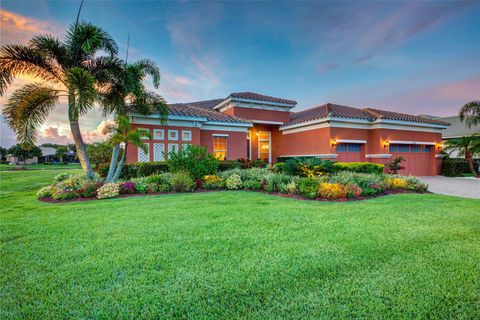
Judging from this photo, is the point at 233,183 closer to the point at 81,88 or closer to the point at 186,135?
the point at 186,135

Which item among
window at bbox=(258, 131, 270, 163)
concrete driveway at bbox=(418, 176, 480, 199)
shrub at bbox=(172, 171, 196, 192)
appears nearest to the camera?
concrete driveway at bbox=(418, 176, 480, 199)

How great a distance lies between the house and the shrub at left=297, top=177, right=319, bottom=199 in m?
7.51

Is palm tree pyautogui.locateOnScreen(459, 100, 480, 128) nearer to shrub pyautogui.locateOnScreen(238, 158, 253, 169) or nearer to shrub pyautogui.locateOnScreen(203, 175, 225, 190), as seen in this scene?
shrub pyautogui.locateOnScreen(238, 158, 253, 169)

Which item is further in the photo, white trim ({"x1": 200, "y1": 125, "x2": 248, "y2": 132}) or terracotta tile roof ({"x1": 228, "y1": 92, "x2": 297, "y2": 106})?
terracotta tile roof ({"x1": 228, "y1": 92, "x2": 297, "y2": 106})

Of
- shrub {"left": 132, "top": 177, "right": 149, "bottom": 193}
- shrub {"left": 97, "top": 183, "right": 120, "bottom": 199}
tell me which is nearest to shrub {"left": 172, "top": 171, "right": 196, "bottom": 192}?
shrub {"left": 132, "top": 177, "right": 149, "bottom": 193}

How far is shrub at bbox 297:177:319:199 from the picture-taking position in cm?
757

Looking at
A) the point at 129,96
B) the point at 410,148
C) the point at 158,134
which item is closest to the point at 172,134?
the point at 158,134

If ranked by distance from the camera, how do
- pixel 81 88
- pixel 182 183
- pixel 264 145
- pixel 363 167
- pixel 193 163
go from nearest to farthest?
pixel 81 88 → pixel 182 183 → pixel 193 163 → pixel 363 167 → pixel 264 145

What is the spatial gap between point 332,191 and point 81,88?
10280mm

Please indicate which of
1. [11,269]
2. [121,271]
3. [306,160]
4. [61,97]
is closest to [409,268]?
[121,271]

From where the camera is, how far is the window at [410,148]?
16375mm

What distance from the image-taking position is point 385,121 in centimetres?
1527

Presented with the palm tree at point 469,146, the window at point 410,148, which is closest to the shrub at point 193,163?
the window at point 410,148

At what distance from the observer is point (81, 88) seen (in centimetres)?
816
